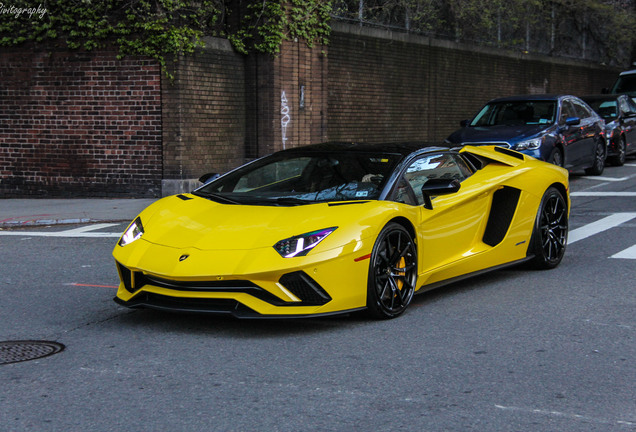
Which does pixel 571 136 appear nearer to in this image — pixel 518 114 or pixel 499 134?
pixel 518 114

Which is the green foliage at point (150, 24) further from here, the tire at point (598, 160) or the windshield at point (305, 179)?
the windshield at point (305, 179)

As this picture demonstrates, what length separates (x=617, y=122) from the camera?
20.2m

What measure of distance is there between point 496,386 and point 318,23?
14371mm

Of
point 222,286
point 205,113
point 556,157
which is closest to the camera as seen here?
point 222,286

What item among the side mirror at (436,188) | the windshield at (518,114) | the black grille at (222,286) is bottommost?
the black grille at (222,286)

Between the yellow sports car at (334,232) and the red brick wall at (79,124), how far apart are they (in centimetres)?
879

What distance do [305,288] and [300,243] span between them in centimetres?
30

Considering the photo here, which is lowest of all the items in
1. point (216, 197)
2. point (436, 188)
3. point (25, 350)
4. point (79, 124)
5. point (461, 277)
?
point (25, 350)

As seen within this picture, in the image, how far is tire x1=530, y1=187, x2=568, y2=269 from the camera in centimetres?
827

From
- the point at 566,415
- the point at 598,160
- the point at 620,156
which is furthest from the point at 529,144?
the point at 566,415

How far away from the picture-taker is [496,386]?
4.86 meters

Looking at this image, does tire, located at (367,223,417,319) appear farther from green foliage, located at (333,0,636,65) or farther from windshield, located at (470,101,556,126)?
green foliage, located at (333,0,636,65)

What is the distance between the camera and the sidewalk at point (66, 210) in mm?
12969

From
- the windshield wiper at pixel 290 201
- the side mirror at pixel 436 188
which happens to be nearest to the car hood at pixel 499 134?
the side mirror at pixel 436 188
